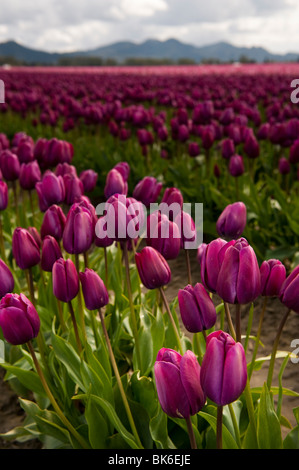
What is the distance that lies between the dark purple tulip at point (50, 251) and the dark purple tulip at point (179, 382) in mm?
814

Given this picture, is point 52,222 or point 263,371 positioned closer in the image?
point 52,222

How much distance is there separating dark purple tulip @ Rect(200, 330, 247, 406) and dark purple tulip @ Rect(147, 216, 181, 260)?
0.57 metres

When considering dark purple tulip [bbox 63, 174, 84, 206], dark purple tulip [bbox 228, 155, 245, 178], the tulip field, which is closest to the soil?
the tulip field

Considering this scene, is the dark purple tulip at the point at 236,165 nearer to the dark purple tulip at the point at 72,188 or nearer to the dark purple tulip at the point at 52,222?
the dark purple tulip at the point at 72,188

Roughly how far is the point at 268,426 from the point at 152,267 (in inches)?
26.0

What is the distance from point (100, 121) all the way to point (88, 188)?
3.66 meters

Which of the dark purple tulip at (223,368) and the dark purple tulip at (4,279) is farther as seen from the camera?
the dark purple tulip at (4,279)

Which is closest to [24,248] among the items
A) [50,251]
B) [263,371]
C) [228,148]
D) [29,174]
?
[50,251]

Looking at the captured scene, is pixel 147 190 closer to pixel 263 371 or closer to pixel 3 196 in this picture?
pixel 3 196

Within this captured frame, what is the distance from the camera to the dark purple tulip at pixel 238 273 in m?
1.28

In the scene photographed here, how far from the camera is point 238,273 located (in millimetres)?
1297

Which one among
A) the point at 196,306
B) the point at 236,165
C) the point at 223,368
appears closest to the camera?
the point at 223,368

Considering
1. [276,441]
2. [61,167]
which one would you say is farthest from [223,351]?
[61,167]

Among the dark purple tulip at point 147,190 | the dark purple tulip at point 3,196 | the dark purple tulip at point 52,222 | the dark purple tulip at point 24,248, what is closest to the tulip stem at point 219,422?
the dark purple tulip at point 24,248
